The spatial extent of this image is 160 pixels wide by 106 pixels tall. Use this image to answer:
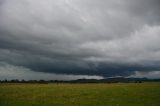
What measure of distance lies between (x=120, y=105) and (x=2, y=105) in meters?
14.8

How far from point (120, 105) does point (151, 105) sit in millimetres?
3681

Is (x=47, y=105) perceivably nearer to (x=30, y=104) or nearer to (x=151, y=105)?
(x=30, y=104)

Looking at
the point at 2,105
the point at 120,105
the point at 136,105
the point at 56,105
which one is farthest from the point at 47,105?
the point at 136,105

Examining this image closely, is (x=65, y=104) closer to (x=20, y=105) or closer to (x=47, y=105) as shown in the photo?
(x=47, y=105)

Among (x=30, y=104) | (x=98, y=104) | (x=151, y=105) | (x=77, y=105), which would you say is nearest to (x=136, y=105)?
(x=151, y=105)

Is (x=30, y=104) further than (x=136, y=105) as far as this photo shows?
Yes

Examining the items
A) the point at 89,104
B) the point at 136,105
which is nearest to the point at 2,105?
the point at 89,104

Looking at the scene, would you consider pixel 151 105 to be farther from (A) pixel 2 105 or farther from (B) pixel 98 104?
(A) pixel 2 105

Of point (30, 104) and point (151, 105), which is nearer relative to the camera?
point (151, 105)

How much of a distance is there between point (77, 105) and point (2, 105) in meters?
9.51

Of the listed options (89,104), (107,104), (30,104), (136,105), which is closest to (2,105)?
(30,104)

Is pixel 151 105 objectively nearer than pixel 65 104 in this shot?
Yes

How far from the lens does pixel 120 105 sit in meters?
30.5

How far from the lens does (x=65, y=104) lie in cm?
3203
